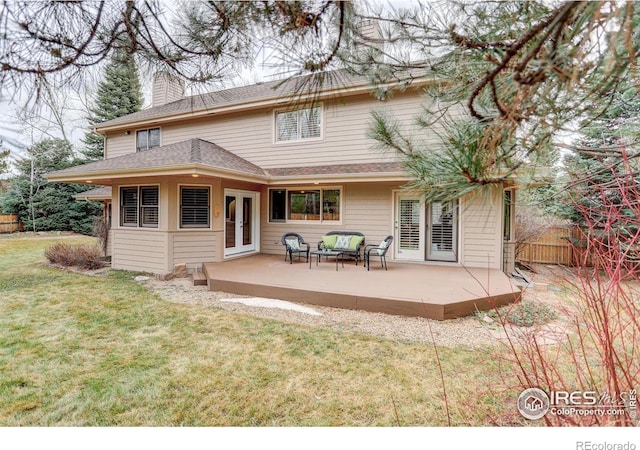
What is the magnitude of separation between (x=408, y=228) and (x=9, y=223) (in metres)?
22.7

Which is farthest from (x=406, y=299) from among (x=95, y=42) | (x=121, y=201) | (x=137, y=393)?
(x=121, y=201)

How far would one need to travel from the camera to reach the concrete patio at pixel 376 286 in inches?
182

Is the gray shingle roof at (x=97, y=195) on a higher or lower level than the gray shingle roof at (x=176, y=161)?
lower

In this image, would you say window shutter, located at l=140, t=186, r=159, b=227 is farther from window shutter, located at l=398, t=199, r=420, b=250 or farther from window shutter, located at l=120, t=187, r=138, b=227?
window shutter, located at l=398, t=199, r=420, b=250

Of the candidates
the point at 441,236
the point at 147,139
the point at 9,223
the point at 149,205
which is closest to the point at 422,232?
the point at 441,236

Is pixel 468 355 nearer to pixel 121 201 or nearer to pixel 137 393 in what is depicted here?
pixel 137 393

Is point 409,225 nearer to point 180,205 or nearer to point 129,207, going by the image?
point 180,205

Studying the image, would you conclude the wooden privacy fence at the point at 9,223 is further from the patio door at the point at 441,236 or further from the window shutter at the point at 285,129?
the patio door at the point at 441,236

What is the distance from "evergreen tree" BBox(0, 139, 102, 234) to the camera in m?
17.5

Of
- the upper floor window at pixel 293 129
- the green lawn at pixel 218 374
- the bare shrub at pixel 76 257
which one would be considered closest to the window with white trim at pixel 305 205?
the upper floor window at pixel 293 129

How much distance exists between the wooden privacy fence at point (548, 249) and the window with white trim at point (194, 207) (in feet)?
31.5

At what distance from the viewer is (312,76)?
5.21 feet

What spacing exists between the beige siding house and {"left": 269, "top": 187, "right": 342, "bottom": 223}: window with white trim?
0.03 m

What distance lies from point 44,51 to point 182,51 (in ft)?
2.33
